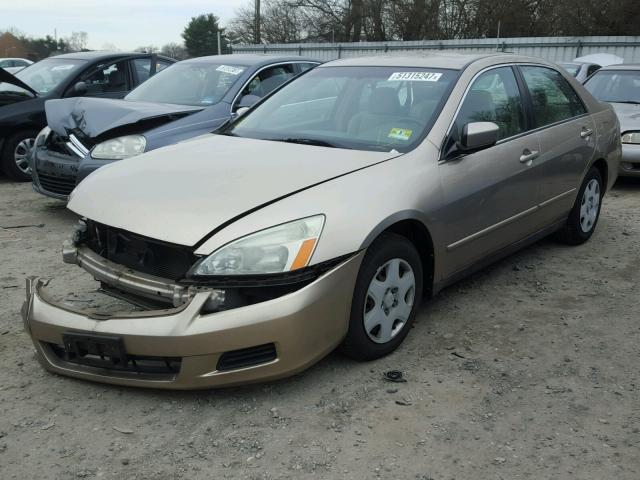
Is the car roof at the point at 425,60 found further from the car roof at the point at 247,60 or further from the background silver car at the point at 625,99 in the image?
the background silver car at the point at 625,99

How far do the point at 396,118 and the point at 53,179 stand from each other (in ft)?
12.0

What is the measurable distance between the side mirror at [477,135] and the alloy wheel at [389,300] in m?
0.80

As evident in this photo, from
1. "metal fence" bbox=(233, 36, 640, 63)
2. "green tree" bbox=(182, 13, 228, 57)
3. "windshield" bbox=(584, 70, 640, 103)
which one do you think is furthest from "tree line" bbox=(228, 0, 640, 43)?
"green tree" bbox=(182, 13, 228, 57)

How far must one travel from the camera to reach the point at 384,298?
10.5 feet

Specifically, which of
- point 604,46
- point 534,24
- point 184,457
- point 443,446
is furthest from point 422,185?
point 534,24

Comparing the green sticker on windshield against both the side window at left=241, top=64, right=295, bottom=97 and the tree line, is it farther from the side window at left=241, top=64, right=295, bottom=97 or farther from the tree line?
the tree line

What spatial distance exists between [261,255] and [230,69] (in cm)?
433

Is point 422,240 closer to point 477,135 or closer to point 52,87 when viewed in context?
point 477,135

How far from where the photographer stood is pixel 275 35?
40.1m

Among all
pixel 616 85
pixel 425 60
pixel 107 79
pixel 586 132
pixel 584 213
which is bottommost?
pixel 584 213

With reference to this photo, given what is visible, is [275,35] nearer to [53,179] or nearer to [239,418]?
[53,179]

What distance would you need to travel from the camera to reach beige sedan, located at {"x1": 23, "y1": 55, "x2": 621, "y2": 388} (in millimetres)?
2697

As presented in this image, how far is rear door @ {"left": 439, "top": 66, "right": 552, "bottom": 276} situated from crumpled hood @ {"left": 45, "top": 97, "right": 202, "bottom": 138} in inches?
119

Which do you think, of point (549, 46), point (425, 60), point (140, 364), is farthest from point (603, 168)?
point (549, 46)
